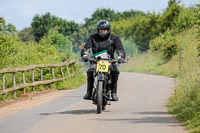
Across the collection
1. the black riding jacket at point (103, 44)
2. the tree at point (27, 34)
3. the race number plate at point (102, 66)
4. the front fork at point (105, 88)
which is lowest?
the front fork at point (105, 88)

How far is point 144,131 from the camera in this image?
27.2 ft

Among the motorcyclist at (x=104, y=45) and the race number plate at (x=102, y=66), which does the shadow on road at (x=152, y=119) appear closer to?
the motorcyclist at (x=104, y=45)

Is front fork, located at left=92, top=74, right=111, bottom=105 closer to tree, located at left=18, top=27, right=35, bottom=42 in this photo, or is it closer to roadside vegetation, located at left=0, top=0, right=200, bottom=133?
roadside vegetation, located at left=0, top=0, right=200, bottom=133

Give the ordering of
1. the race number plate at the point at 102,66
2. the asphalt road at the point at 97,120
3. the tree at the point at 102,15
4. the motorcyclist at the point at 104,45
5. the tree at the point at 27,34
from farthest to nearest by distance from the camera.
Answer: the tree at the point at 102,15 → the tree at the point at 27,34 → the motorcyclist at the point at 104,45 → the race number plate at the point at 102,66 → the asphalt road at the point at 97,120

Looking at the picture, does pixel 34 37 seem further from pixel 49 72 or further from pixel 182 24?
pixel 49 72

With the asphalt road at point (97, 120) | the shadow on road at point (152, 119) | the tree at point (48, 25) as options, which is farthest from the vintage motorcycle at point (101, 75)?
the tree at point (48, 25)

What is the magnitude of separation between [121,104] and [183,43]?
29373 mm

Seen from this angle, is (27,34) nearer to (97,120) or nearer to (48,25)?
(48,25)

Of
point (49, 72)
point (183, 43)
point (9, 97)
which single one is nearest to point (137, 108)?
point (9, 97)

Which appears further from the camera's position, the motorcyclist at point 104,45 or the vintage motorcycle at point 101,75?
the motorcyclist at point 104,45

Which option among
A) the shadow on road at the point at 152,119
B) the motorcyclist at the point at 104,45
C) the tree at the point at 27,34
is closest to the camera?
the shadow on road at the point at 152,119

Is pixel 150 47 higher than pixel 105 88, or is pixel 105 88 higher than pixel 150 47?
pixel 150 47

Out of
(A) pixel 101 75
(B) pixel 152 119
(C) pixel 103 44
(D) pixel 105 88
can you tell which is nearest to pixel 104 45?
(C) pixel 103 44

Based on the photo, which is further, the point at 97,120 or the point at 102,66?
the point at 102,66
